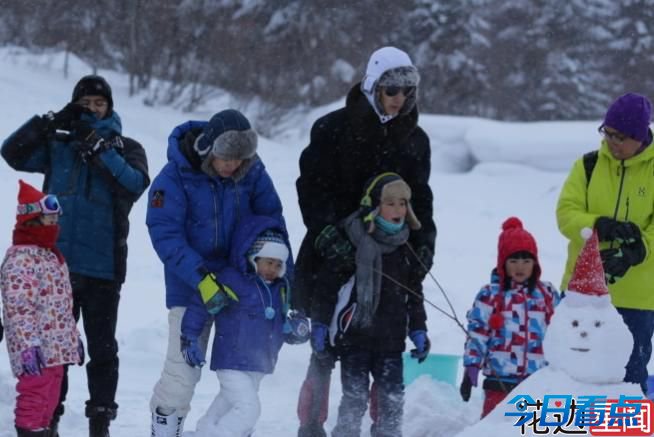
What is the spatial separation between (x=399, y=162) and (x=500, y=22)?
27649 millimetres

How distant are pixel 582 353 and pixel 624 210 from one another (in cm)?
195

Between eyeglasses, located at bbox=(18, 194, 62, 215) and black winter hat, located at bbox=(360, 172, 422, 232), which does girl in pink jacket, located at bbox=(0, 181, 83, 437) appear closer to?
eyeglasses, located at bbox=(18, 194, 62, 215)

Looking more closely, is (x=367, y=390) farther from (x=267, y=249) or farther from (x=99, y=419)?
(x=99, y=419)

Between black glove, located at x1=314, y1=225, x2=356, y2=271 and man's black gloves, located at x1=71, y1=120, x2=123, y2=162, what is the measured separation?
1116 mm

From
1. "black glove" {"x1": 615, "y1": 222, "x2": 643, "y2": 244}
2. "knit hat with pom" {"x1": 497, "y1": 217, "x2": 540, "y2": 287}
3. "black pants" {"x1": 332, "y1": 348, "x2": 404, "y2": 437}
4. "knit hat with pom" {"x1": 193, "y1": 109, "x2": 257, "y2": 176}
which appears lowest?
"black pants" {"x1": 332, "y1": 348, "x2": 404, "y2": 437}

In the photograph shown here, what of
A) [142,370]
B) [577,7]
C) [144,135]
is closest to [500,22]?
[577,7]

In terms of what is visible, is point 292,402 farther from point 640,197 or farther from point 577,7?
point 577,7

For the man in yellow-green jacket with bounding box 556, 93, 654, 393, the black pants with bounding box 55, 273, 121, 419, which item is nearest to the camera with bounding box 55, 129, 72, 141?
the black pants with bounding box 55, 273, 121, 419

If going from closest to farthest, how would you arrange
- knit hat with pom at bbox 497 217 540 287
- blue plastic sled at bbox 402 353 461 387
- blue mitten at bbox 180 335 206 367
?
blue mitten at bbox 180 335 206 367, knit hat with pom at bbox 497 217 540 287, blue plastic sled at bbox 402 353 461 387

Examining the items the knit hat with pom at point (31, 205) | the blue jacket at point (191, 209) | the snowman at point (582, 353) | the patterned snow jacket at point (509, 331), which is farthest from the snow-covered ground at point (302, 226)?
the knit hat with pom at point (31, 205)

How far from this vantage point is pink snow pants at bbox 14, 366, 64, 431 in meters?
4.90

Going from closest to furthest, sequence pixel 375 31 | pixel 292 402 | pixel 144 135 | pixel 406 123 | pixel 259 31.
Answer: pixel 406 123 < pixel 292 402 < pixel 144 135 < pixel 259 31 < pixel 375 31

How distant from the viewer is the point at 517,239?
563 cm

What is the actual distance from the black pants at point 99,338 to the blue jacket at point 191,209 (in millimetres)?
407
